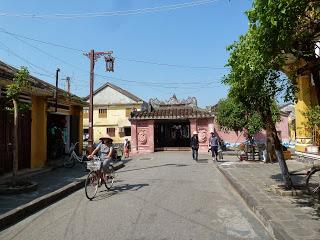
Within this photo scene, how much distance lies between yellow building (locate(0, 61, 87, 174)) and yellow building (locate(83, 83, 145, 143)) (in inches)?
989

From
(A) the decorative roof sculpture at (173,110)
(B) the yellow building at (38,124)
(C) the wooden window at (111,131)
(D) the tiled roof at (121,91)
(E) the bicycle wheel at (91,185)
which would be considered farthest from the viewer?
(D) the tiled roof at (121,91)

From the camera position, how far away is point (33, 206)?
31.1 ft

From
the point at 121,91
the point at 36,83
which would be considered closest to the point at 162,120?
the point at 121,91

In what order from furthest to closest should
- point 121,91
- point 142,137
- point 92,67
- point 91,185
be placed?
point 121,91, point 142,137, point 92,67, point 91,185

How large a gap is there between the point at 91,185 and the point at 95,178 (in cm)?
31

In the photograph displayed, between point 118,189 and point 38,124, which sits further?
point 38,124

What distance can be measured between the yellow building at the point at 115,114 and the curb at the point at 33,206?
1490 inches

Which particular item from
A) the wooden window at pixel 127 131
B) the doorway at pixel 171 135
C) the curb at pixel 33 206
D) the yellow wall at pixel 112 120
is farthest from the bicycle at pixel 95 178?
the yellow wall at pixel 112 120

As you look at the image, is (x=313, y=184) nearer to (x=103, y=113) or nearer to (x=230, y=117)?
(x=230, y=117)

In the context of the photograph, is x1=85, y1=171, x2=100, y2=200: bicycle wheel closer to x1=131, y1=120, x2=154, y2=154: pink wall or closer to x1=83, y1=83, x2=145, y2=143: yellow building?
x1=131, y1=120, x2=154, y2=154: pink wall

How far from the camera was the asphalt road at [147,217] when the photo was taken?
7.16 meters

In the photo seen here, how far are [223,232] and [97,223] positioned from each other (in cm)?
247

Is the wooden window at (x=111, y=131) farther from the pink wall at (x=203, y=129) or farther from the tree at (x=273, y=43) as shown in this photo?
the tree at (x=273, y=43)

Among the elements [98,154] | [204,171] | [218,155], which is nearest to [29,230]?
[98,154]
